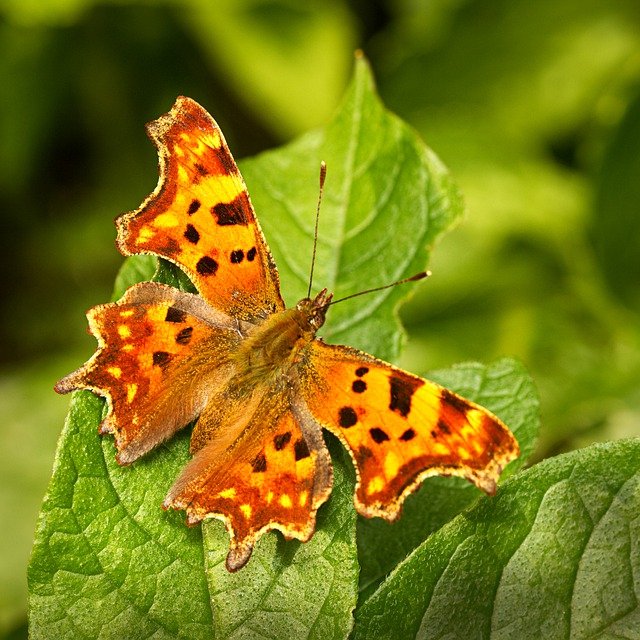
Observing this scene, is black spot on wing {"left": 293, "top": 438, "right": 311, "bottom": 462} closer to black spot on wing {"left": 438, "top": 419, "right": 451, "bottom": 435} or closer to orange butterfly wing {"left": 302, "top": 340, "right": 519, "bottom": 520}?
orange butterfly wing {"left": 302, "top": 340, "right": 519, "bottom": 520}

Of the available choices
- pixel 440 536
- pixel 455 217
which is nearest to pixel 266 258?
pixel 455 217

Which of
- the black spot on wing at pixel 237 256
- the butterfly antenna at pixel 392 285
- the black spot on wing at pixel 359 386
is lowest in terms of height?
the black spot on wing at pixel 359 386

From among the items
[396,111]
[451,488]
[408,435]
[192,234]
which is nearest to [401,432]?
[408,435]

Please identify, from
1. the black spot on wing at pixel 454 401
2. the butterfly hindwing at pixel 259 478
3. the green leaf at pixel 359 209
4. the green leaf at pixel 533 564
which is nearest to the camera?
the green leaf at pixel 533 564

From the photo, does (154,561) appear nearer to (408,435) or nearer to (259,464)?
(259,464)

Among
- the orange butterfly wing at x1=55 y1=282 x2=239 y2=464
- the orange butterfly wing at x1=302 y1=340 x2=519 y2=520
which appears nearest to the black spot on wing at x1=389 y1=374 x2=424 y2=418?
the orange butterfly wing at x1=302 y1=340 x2=519 y2=520

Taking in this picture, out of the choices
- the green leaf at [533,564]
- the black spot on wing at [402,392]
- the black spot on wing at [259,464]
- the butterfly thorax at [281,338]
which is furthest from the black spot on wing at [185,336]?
the green leaf at [533,564]

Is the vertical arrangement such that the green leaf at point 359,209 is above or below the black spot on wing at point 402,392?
above

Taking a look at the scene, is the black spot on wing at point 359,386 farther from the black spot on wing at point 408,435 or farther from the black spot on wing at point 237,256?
the black spot on wing at point 237,256
